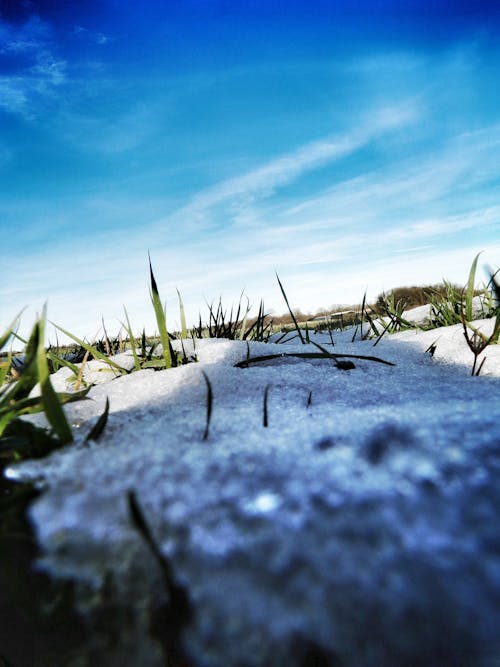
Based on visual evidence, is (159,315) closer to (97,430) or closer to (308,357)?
(308,357)

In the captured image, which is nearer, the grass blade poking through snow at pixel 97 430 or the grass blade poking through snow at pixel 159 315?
the grass blade poking through snow at pixel 97 430

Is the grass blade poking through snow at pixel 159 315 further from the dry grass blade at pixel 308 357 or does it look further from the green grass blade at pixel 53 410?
the green grass blade at pixel 53 410

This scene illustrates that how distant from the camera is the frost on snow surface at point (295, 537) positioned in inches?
14.4

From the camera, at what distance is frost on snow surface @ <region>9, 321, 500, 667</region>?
0.36m

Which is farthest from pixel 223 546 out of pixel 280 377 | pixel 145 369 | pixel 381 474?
pixel 145 369

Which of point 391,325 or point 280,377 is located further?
point 391,325

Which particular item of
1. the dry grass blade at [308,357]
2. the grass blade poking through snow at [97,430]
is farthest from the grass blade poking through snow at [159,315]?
the grass blade poking through snow at [97,430]

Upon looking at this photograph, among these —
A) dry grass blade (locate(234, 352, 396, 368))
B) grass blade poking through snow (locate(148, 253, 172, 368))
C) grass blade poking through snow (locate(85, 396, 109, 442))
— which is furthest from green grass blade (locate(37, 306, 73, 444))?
dry grass blade (locate(234, 352, 396, 368))

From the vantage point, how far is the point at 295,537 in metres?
0.43

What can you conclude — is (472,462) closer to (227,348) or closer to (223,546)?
(223,546)

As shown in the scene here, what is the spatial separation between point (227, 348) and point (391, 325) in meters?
1.57

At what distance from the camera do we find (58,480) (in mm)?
555

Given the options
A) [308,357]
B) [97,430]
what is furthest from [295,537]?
[308,357]

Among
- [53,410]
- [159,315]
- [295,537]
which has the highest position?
[159,315]
